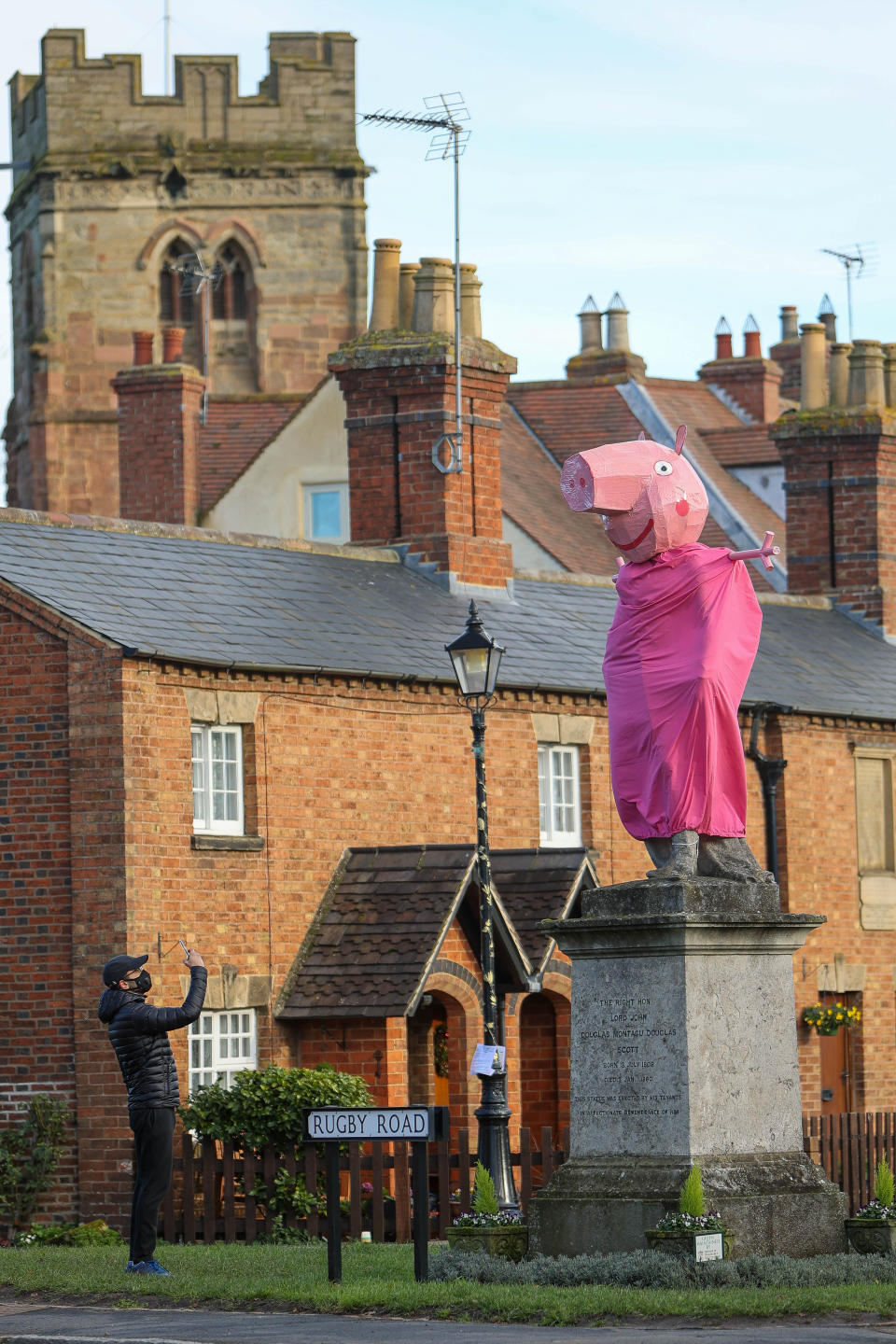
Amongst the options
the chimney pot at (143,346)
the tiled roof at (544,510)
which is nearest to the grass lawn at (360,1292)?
the tiled roof at (544,510)

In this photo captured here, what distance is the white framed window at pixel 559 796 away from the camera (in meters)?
28.9

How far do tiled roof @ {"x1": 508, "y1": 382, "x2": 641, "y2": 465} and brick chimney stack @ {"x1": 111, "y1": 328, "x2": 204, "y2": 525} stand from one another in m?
8.33

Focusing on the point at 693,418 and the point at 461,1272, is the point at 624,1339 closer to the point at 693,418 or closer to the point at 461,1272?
the point at 461,1272

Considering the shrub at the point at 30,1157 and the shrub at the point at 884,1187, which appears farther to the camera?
the shrub at the point at 30,1157

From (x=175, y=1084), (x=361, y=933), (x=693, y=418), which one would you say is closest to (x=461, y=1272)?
(x=175, y=1084)

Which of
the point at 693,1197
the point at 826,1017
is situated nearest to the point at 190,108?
the point at 826,1017

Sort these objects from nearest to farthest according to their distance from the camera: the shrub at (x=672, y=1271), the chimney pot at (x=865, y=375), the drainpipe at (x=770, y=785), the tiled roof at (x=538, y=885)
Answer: the shrub at (x=672, y=1271) < the tiled roof at (x=538, y=885) < the drainpipe at (x=770, y=785) < the chimney pot at (x=865, y=375)

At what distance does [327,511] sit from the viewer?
43.8m

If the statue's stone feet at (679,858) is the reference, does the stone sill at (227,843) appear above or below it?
above

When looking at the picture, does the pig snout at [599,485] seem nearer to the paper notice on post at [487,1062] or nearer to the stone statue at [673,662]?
the stone statue at [673,662]

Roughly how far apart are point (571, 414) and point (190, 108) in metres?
19.9

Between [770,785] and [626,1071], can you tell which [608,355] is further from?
[626,1071]

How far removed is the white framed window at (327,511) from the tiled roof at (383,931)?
58.5 ft

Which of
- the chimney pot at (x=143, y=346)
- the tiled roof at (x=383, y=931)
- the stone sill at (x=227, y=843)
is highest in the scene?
the chimney pot at (x=143, y=346)
